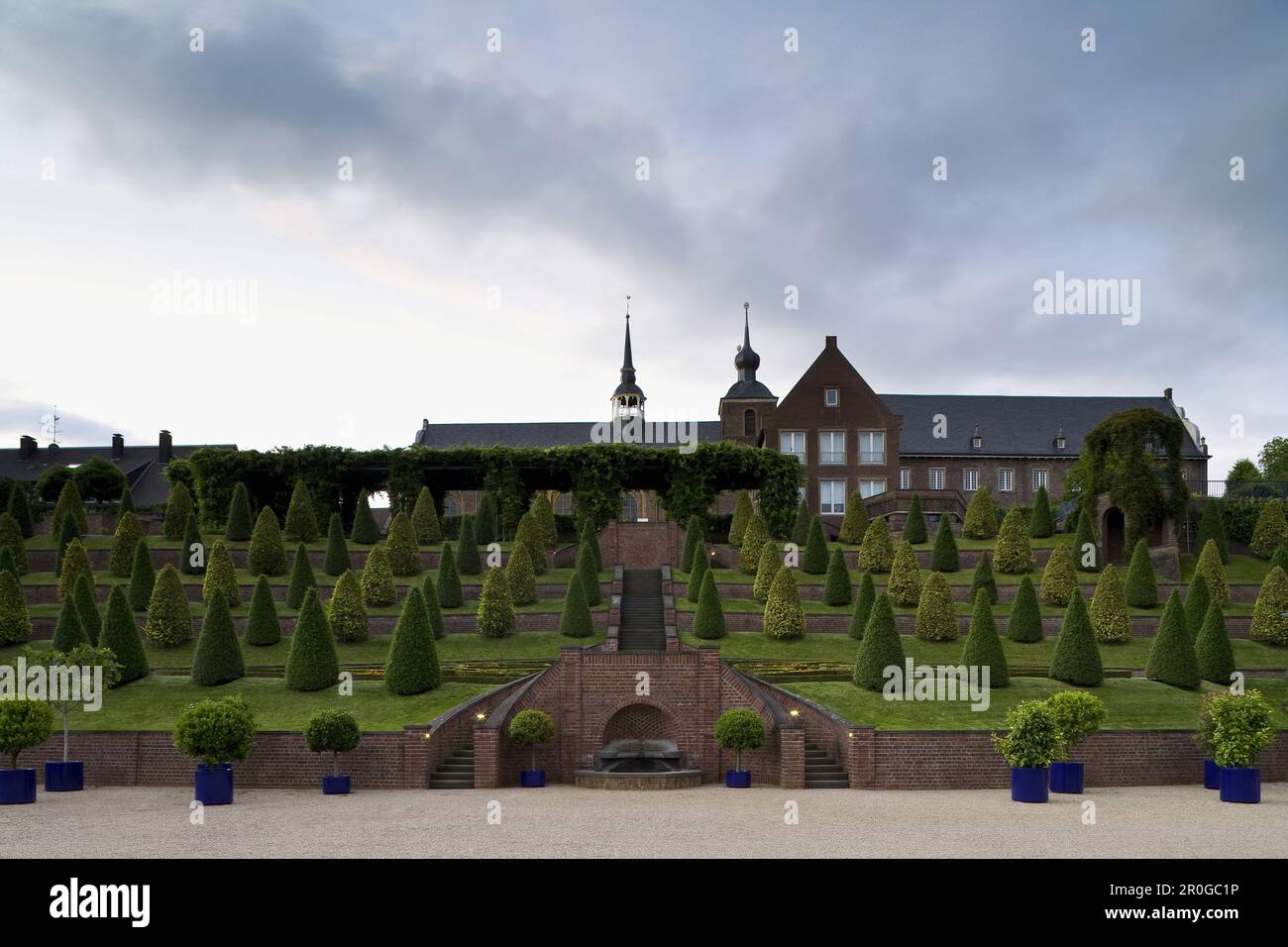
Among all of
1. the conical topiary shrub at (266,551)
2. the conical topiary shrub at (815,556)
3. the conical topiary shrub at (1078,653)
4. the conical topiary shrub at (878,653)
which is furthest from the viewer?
the conical topiary shrub at (815,556)

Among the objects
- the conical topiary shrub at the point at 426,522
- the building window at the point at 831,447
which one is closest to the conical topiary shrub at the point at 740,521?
the conical topiary shrub at the point at 426,522

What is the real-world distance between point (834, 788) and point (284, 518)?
40713mm

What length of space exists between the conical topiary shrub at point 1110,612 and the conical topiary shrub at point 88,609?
3167 cm

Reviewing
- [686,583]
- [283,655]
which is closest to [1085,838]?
[283,655]

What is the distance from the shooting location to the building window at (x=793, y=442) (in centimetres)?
6956

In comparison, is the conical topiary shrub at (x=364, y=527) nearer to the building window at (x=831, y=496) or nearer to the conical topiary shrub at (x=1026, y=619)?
the building window at (x=831, y=496)

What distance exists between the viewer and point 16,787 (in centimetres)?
2288

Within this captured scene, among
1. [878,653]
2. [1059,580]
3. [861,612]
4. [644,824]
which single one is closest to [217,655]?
[878,653]

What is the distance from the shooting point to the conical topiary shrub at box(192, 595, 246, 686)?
34844mm

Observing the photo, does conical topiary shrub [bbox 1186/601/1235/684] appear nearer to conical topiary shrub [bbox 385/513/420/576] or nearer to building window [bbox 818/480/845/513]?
conical topiary shrub [bbox 385/513/420/576]

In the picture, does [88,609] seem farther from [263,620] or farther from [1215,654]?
[1215,654]

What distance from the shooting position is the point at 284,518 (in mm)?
60562

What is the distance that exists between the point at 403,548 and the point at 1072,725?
30955 millimetres
